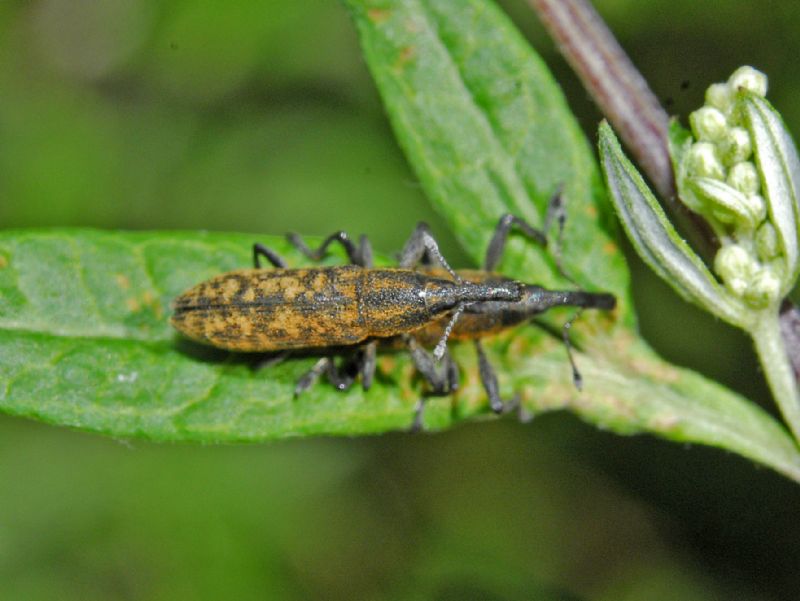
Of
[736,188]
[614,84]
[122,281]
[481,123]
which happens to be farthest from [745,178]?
[122,281]

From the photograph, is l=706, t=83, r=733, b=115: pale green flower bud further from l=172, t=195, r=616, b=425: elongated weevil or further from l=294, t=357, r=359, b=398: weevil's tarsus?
l=294, t=357, r=359, b=398: weevil's tarsus

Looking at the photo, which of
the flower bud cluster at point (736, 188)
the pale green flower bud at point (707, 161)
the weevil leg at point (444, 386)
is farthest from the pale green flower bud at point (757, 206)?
the weevil leg at point (444, 386)

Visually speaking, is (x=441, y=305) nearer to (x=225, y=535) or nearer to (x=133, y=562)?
(x=225, y=535)

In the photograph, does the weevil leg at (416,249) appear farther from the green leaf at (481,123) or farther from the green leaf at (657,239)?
the green leaf at (657,239)

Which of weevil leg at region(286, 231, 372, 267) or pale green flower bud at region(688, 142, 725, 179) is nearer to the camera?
pale green flower bud at region(688, 142, 725, 179)

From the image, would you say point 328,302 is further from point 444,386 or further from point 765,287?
point 765,287

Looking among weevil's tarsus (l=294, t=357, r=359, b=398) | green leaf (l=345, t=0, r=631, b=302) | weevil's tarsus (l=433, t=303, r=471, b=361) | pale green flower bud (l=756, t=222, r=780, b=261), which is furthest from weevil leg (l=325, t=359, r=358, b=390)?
pale green flower bud (l=756, t=222, r=780, b=261)
